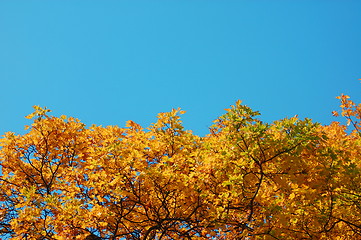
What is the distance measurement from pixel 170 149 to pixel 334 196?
4041 millimetres

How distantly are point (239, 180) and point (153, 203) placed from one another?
2.43m

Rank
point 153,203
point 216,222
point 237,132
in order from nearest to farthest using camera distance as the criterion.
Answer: point 237,132 < point 216,222 < point 153,203

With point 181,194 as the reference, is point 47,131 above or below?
above

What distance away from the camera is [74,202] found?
7395 millimetres

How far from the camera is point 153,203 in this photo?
26.2 feet

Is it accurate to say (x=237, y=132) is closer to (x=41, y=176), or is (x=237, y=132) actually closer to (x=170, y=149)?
(x=170, y=149)

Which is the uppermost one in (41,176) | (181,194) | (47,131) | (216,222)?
(47,131)

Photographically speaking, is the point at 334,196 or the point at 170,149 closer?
the point at 334,196

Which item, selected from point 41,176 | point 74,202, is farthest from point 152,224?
point 41,176

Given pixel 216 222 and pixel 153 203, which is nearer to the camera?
pixel 216 222

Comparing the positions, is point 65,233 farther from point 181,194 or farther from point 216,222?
point 216,222

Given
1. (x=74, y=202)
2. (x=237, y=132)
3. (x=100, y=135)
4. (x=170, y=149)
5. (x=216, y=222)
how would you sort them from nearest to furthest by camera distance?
(x=237, y=132) < (x=216, y=222) < (x=74, y=202) < (x=170, y=149) < (x=100, y=135)

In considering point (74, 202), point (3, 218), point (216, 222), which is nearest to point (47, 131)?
point (3, 218)

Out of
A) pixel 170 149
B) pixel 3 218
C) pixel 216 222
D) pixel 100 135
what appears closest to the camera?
pixel 216 222
